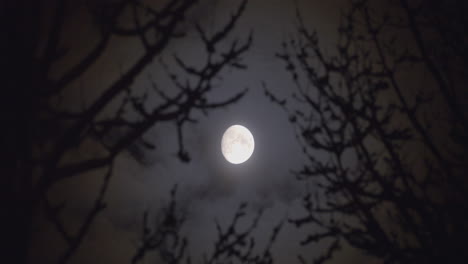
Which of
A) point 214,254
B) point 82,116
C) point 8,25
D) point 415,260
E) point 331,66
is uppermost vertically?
point 331,66

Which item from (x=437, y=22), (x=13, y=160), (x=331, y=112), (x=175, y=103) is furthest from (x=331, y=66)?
(x=13, y=160)

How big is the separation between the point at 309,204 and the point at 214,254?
2.57m

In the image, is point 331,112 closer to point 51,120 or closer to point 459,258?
point 459,258

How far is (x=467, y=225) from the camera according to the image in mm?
4367

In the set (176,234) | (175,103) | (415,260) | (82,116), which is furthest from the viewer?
(176,234)

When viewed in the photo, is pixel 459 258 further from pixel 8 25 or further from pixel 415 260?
pixel 8 25

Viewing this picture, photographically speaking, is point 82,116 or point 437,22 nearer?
point 82,116

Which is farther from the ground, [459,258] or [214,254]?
[459,258]

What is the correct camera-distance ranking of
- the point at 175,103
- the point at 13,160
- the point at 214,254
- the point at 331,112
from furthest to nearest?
1. the point at 214,254
2. the point at 331,112
3. the point at 175,103
4. the point at 13,160

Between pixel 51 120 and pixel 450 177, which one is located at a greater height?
pixel 51 120

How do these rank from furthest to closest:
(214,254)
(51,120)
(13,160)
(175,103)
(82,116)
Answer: (214,254) < (175,103) < (51,120) < (82,116) < (13,160)

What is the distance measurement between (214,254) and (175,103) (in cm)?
477

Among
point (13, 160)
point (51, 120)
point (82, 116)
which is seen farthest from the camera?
point (51, 120)

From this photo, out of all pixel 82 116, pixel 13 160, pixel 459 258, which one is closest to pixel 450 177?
pixel 459 258
